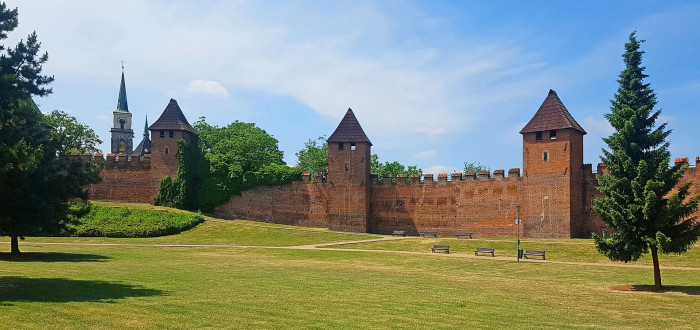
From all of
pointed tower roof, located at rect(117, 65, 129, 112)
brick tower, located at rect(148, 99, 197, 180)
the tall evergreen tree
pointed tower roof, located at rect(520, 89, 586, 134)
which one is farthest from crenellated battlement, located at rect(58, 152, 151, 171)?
pointed tower roof, located at rect(117, 65, 129, 112)

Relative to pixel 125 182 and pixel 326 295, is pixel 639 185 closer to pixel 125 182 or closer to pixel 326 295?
pixel 326 295

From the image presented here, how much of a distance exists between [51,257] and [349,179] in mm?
25567

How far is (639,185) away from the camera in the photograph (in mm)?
19359

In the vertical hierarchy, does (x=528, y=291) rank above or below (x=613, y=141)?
below

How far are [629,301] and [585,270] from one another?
847 centimetres

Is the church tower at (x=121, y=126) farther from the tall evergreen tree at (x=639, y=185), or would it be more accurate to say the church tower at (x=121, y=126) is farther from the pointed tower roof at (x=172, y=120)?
the tall evergreen tree at (x=639, y=185)

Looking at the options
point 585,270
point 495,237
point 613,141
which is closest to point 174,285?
point 613,141

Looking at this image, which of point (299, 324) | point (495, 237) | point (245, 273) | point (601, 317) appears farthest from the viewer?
point (495, 237)

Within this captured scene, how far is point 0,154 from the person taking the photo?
13.9 m

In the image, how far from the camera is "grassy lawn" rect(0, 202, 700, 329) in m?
11.6

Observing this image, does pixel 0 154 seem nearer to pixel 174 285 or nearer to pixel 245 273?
pixel 174 285

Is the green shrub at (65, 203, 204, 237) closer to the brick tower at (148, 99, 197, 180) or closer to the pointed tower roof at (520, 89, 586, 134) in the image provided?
the brick tower at (148, 99, 197, 180)

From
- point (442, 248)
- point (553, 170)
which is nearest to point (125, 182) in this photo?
point (442, 248)

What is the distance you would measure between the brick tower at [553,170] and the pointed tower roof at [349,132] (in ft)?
42.3
